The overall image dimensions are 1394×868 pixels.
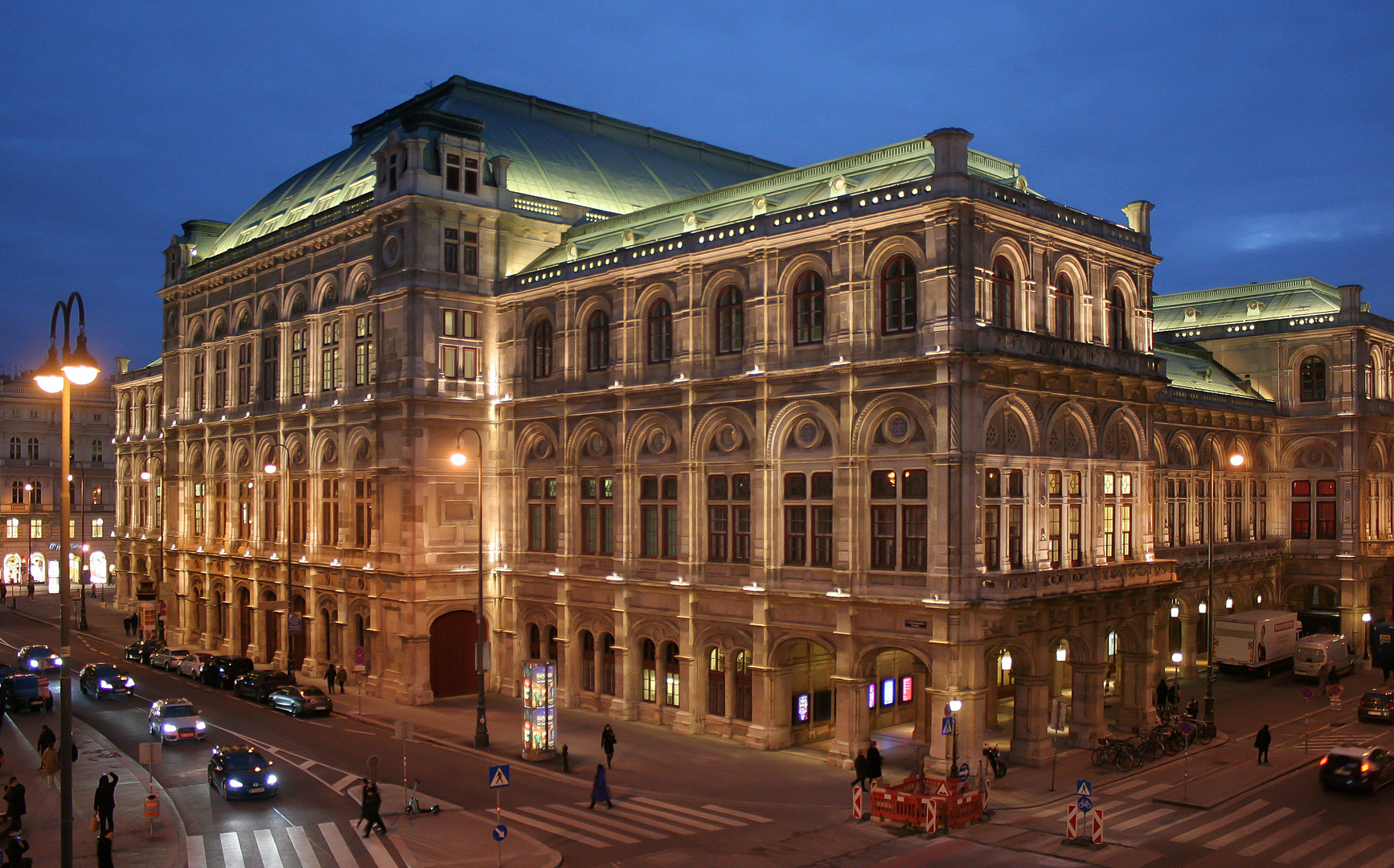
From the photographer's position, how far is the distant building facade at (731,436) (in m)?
36.4

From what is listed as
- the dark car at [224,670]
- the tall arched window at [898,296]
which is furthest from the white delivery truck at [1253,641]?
the dark car at [224,670]

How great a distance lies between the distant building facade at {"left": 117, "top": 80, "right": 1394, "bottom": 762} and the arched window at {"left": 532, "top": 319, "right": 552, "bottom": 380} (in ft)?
0.75

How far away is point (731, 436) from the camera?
42062 millimetres

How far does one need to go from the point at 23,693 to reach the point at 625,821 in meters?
31.2

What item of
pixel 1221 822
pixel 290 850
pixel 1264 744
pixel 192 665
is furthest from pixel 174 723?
pixel 1264 744

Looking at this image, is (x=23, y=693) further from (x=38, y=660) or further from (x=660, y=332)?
(x=660, y=332)

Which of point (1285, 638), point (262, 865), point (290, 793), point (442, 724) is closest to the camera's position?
point (262, 865)

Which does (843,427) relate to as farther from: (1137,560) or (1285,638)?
(1285,638)

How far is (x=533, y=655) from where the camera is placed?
5053cm

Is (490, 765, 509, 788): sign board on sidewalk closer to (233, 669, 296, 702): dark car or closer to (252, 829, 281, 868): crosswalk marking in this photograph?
(252, 829, 281, 868): crosswalk marking

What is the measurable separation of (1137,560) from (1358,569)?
27.3 metres

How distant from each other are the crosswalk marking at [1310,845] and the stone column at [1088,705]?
9788 mm

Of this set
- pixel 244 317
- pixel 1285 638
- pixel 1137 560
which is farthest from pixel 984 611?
pixel 244 317

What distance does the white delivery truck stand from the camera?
53531 millimetres
